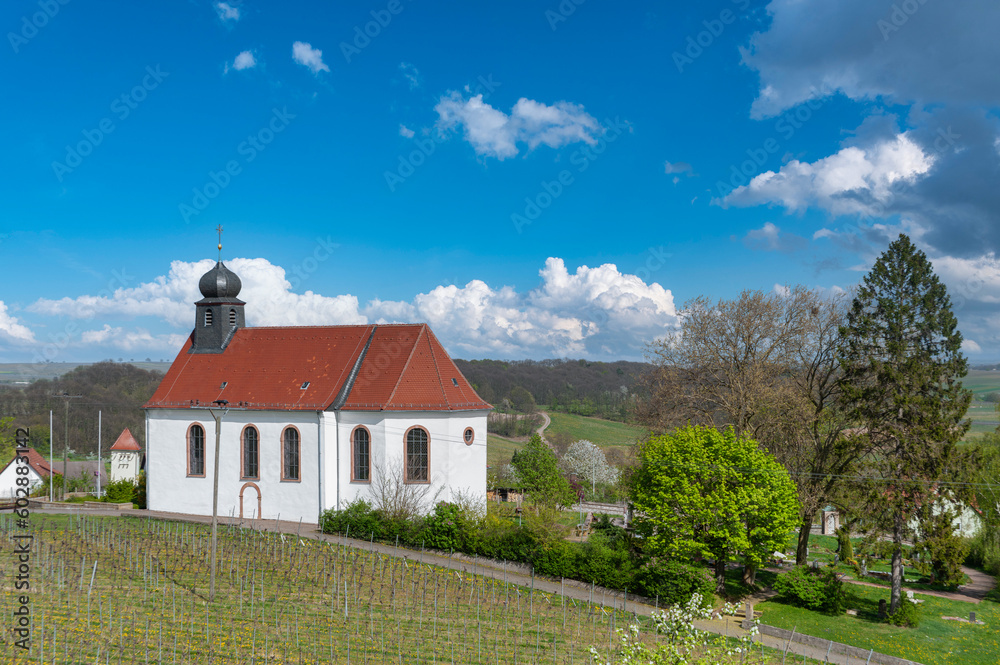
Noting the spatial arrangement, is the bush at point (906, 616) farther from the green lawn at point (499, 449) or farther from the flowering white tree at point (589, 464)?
the green lawn at point (499, 449)

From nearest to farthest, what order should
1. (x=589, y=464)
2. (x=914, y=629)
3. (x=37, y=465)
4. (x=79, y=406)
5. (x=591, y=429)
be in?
(x=914, y=629) < (x=37, y=465) < (x=589, y=464) < (x=79, y=406) < (x=591, y=429)

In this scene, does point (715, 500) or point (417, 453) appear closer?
point (715, 500)

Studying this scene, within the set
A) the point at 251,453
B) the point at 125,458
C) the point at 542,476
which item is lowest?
the point at 542,476

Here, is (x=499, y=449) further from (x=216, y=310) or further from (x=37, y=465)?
(x=216, y=310)

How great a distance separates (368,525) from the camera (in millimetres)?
32500

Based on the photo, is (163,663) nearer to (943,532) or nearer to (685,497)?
(685,497)

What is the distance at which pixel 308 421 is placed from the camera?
3509 centimetres

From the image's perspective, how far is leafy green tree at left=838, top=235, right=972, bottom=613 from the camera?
2712 centimetres

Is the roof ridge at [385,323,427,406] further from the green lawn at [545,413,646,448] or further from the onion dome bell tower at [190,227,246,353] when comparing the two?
the green lawn at [545,413,646,448]

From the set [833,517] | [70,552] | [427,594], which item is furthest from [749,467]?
[833,517]

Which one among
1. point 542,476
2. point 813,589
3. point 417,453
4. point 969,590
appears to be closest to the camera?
point 813,589

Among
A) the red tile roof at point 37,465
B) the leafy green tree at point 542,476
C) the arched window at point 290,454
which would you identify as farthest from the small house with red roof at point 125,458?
the leafy green tree at point 542,476

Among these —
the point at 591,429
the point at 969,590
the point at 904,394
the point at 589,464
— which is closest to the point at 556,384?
the point at 591,429

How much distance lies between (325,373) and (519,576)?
1473 cm
